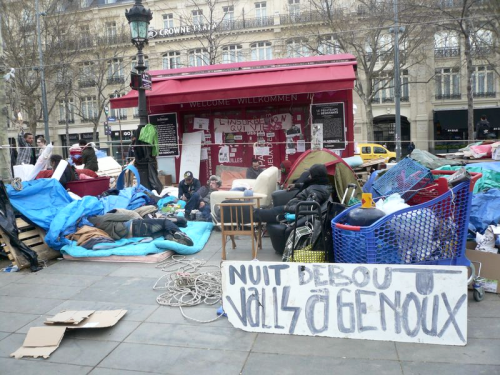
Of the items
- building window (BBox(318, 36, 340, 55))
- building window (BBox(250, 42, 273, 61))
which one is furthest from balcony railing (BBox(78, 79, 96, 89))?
building window (BBox(318, 36, 340, 55))

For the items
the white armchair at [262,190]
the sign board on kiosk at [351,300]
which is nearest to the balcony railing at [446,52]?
the white armchair at [262,190]

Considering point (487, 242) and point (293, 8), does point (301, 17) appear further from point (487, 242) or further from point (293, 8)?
point (487, 242)

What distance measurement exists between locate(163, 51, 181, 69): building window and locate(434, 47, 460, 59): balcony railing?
1918 centimetres

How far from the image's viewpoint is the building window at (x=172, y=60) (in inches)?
1371

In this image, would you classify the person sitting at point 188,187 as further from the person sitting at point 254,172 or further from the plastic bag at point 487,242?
the plastic bag at point 487,242

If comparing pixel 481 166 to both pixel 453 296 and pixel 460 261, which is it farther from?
pixel 453 296

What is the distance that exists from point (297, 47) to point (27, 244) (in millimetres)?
24733

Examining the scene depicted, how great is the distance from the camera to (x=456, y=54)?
106ft

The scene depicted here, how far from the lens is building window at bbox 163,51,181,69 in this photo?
34828 millimetres

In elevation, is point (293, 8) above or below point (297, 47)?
above

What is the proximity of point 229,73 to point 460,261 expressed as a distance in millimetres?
8151

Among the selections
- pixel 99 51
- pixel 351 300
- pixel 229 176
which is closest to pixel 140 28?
pixel 229 176

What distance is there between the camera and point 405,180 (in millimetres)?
6039

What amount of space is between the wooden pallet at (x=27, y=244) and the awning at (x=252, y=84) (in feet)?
16.3
